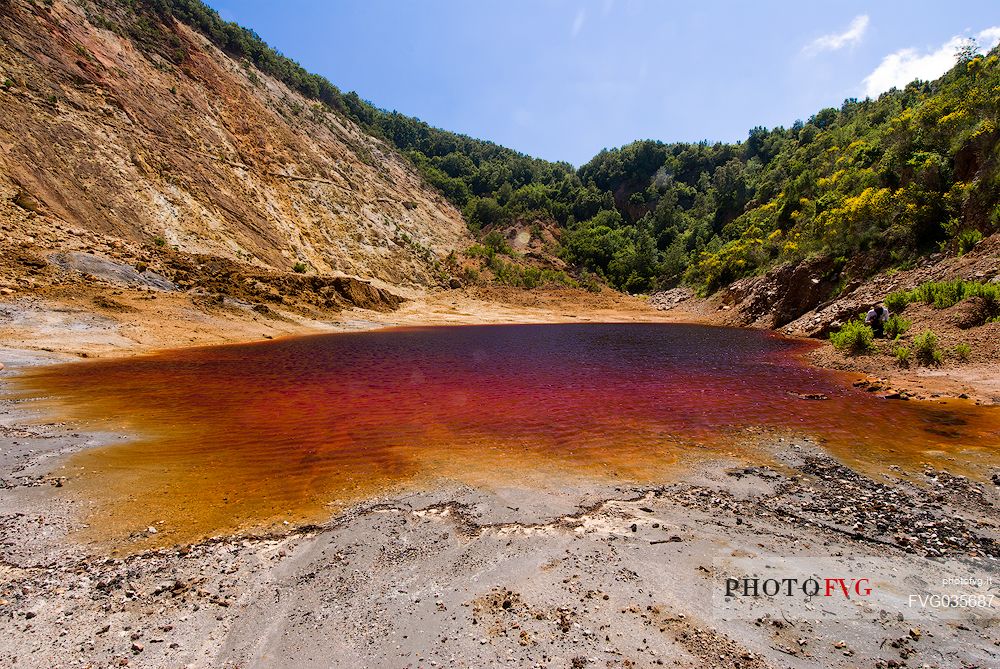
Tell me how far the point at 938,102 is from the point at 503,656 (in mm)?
35182

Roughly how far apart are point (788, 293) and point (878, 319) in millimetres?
13020

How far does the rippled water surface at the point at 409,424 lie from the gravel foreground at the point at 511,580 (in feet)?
2.39

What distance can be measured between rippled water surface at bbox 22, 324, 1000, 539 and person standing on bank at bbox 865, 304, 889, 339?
2.73m

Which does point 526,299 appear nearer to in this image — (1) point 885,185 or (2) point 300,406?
(1) point 885,185

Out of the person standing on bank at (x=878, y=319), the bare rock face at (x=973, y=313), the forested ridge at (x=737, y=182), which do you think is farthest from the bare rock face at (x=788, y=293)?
the bare rock face at (x=973, y=313)

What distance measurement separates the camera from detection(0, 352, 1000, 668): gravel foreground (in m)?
3.45

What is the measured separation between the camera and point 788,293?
1140 inches

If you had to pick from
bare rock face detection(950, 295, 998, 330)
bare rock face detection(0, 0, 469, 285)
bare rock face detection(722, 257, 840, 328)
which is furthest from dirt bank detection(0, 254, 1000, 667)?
bare rock face detection(0, 0, 469, 285)

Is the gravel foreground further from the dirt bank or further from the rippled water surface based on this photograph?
the rippled water surface

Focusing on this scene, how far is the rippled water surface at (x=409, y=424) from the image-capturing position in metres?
6.41

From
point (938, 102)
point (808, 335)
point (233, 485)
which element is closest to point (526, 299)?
point (808, 335)

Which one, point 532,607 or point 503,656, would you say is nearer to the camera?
point 503,656

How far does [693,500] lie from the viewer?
5.94 m

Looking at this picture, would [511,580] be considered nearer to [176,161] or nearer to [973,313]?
[973,313]
